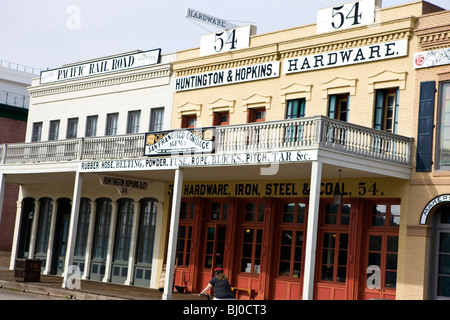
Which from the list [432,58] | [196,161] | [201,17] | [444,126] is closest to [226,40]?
[201,17]

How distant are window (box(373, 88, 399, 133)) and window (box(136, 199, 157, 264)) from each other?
31.6ft

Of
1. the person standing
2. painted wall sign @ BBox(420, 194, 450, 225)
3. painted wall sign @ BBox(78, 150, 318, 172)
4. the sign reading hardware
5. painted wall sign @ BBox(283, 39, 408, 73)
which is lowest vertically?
the person standing

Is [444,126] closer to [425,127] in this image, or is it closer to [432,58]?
[425,127]

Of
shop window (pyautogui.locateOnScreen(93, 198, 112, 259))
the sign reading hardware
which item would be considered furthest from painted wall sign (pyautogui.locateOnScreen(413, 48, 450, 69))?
shop window (pyautogui.locateOnScreen(93, 198, 112, 259))

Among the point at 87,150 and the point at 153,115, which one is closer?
the point at 87,150

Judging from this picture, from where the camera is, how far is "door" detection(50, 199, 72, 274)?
28.8 meters

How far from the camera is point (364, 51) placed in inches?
737

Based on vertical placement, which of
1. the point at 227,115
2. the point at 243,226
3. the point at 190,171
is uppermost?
the point at 227,115

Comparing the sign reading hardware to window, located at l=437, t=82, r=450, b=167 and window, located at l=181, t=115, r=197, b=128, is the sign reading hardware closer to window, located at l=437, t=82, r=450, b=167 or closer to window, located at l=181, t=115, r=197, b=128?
window, located at l=181, t=115, r=197, b=128

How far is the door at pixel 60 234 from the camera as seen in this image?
1133 inches

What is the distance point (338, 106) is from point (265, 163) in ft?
12.2
